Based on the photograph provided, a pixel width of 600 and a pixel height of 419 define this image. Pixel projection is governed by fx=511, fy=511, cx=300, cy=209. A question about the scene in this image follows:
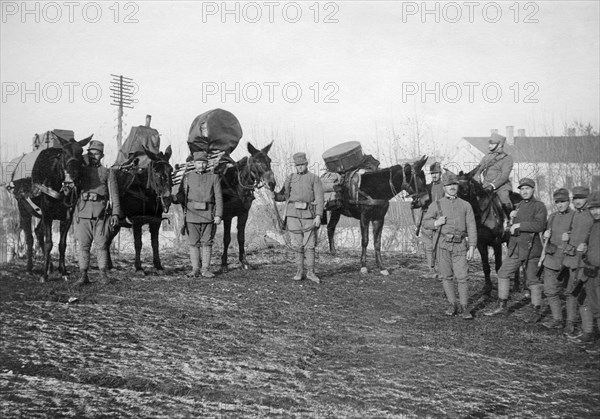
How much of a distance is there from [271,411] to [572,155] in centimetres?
2354

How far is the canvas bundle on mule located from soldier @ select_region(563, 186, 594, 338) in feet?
23.7

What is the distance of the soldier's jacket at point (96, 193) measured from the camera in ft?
29.5

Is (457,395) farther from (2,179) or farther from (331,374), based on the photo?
(2,179)

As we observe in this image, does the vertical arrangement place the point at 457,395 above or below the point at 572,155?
below

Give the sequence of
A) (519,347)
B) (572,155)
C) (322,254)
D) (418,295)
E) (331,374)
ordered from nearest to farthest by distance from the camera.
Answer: (331,374)
(519,347)
(418,295)
(322,254)
(572,155)

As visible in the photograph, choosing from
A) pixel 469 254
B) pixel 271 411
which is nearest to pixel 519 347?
pixel 469 254

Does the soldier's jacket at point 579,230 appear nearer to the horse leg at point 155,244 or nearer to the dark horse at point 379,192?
the dark horse at point 379,192

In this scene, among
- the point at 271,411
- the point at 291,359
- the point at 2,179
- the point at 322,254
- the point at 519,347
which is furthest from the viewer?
the point at 322,254

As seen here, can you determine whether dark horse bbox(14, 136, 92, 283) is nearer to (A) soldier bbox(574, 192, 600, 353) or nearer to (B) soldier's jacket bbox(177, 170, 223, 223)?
(B) soldier's jacket bbox(177, 170, 223, 223)

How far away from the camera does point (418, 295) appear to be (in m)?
9.77

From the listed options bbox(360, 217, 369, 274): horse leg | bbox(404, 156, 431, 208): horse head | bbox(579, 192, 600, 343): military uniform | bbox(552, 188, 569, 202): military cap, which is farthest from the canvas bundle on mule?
bbox(579, 192, 600, 343): military uniform

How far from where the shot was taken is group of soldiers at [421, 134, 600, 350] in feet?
23.7

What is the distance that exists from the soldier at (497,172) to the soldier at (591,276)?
2.80 meters

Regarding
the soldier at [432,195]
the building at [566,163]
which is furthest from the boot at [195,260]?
the building at [566,163]
